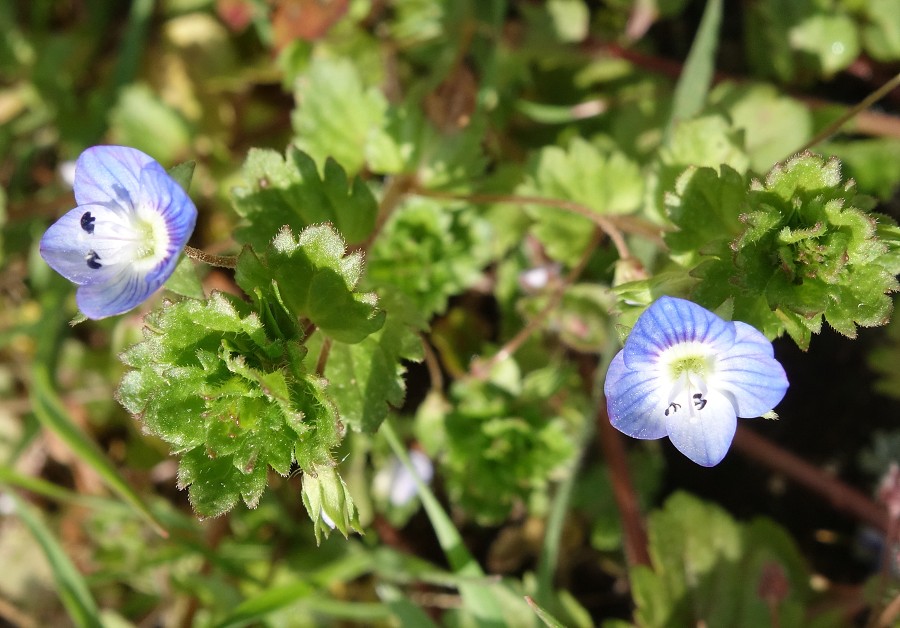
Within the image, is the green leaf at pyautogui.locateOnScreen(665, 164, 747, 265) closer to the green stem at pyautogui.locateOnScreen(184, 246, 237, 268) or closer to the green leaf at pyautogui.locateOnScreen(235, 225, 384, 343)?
the green leaf at pyautogui.locateOnScreen(235, 225, 384, 343)

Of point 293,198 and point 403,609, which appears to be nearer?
point 293,198

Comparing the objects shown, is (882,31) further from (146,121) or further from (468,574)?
(146,121)

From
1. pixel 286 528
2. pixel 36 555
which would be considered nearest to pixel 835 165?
pixel 286 528

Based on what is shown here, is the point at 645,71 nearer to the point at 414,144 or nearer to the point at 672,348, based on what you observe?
the point at 414,144

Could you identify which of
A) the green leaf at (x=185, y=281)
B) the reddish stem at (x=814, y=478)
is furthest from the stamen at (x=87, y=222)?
the reddish stem at (x=814, y=478)

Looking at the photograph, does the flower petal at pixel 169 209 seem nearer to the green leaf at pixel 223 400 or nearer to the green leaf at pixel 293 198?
the green leaf at pixel 223 400

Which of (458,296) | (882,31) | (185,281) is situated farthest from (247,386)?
(882,31)
